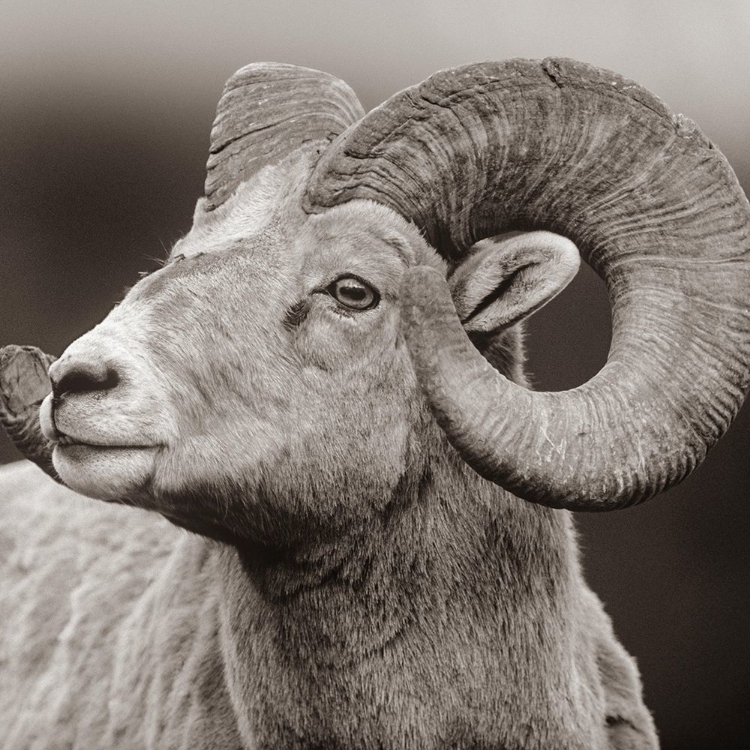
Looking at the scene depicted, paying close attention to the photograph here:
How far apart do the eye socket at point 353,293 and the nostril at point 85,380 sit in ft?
2.13

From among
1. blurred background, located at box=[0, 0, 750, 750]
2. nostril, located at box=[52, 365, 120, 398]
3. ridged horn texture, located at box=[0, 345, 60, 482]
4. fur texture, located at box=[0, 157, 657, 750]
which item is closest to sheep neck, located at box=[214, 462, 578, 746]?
fur texture, located at box=[0, 157, 657, 750]

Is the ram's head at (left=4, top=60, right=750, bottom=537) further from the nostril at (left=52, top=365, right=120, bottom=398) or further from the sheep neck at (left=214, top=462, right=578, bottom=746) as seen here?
the sheep neck at (left=214, top=462, right=578, bottom=746)

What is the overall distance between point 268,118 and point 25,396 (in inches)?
47.6

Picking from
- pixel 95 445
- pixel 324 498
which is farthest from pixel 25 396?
pixel 324 498

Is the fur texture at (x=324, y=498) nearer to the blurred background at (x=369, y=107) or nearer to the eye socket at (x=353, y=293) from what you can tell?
the eye socket at (x=353, y=293)

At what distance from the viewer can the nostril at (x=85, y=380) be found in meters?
2.34

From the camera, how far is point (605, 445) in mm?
2402

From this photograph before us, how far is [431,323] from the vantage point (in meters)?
2.35

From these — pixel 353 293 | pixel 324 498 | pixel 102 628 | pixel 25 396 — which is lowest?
pixel 102 628

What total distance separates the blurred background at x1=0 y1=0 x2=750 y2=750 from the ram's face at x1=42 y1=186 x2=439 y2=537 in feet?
5.42

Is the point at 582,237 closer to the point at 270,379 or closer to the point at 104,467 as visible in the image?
the point at 270,379

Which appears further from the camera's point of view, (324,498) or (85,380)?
(324,498)

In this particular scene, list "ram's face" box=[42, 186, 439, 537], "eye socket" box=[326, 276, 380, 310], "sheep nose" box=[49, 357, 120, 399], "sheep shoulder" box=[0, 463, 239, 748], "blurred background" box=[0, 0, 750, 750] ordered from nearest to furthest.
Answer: "sheep nose" box=[49, 357, 120, 399]
"ram's face" box=[42, 186, 439, 537]
"eye socket" box=[326, 276, 380, 310]
"sheep shoulder" box=[0, 463, 239, 748]
"blurred background" box=[0, 0, 750, 750]

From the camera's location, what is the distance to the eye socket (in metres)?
2.70
